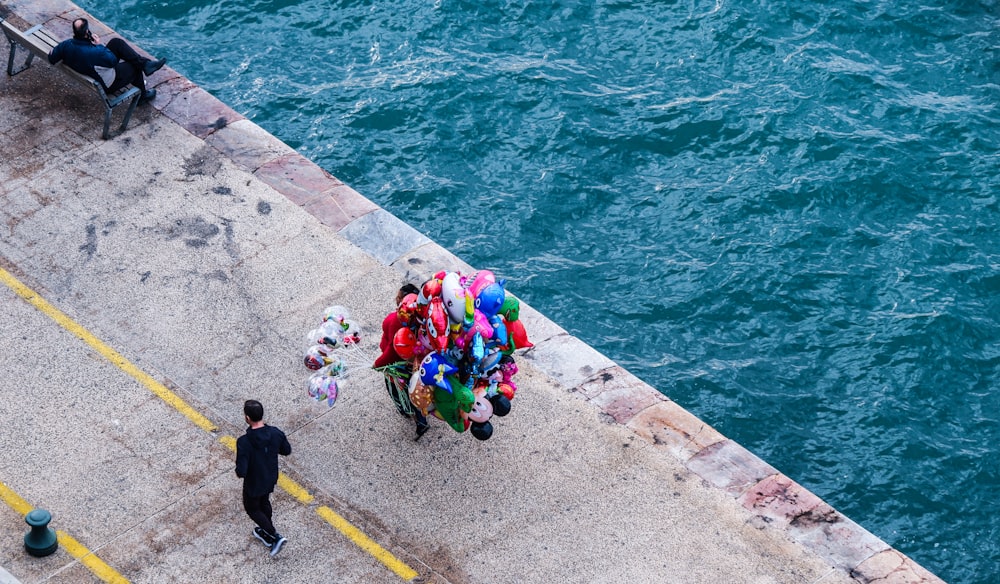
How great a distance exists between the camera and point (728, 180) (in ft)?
51.6

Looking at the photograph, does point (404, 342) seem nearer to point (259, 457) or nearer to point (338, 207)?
point (259, 457)

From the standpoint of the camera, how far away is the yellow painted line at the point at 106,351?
10.9 meters

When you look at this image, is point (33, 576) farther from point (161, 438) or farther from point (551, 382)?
point (551, 382)

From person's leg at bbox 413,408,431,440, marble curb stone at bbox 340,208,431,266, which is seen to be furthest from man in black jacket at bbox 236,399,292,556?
marble curb stone at bbox 340,208,431,266

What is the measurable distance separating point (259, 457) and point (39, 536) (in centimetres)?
191

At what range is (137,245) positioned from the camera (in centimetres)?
1248

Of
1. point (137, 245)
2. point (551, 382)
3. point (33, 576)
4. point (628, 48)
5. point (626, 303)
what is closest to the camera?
point (33, 576)

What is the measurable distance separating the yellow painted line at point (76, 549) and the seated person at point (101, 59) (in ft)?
17.6

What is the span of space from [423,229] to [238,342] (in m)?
3.92

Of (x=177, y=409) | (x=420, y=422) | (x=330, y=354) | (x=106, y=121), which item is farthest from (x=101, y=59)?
(x=420, y=422)

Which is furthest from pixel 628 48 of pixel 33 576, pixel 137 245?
pixel 33 576

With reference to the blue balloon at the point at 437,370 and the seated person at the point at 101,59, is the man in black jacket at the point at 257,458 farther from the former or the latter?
the seated person at the point at 101,59

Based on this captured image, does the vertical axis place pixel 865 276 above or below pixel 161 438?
below

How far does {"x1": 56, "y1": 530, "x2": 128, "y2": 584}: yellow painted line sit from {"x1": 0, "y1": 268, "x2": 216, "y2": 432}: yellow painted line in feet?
5.04
